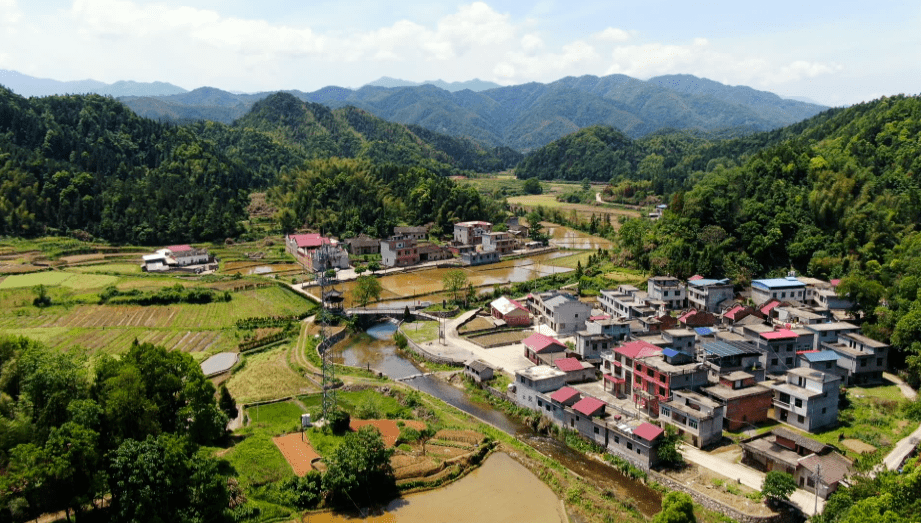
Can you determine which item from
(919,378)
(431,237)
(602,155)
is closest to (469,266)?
(431,237)

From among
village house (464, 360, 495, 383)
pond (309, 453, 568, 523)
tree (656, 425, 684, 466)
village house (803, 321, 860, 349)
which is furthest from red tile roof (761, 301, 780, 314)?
pond (309, 453, 568, 523)

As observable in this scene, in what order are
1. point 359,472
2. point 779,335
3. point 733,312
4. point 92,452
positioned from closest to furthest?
point 92,452
point 359,472
point 779,335
point 733,312

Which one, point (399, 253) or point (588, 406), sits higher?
point (399, 253)

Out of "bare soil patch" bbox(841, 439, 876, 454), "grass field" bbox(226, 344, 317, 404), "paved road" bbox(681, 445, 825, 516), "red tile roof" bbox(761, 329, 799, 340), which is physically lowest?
"bare soil patch" bbox(841, 439, 876, 454)

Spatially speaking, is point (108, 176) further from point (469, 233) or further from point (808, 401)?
point (808, 401)

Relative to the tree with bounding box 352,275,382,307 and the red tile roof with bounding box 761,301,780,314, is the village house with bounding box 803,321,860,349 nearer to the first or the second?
the red tile roof with bounding box 761,301,780,314

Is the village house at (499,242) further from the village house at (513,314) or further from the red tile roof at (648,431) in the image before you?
the red tile roof at (648,431)

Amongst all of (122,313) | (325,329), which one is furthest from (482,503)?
(122,313)

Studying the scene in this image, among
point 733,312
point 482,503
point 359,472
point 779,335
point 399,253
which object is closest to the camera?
point 359,472
